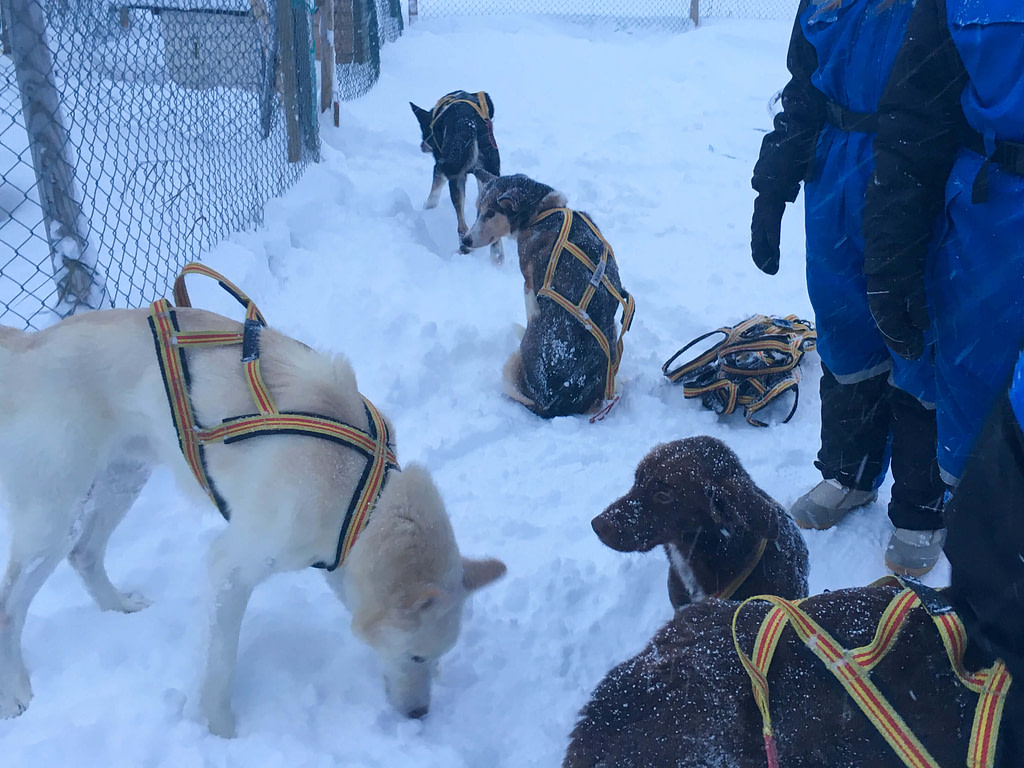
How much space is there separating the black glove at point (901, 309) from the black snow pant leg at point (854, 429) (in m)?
0.62

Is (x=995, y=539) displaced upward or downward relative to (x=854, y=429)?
upward

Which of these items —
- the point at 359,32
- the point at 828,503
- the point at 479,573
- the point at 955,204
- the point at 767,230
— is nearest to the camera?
the point at 955,204

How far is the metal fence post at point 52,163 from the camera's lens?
132 inches

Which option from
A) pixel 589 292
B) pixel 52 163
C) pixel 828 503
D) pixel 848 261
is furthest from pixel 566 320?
pixel 52 163

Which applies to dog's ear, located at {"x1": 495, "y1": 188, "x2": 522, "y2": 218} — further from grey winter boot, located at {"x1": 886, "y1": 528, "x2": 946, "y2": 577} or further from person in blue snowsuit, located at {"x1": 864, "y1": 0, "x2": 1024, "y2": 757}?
grey winter boot, located at {"x1": 886, "y1": 528, "x2": 946, "y2": 577}

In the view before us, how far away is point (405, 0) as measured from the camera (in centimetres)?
1772

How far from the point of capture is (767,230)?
2986 millimetres

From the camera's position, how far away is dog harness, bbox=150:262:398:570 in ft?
7.11

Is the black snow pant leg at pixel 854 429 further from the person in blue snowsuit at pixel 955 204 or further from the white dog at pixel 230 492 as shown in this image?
the white dog at pixel 230 492

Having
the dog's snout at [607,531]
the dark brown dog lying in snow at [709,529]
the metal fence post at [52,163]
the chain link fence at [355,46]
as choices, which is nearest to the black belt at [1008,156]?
the dark brown dog lying in snow at [709,529]

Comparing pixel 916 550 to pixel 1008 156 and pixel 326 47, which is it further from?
pixel 326 47

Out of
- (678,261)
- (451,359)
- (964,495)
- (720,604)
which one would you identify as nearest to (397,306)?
(451,359)

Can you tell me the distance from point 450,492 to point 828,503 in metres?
1.81

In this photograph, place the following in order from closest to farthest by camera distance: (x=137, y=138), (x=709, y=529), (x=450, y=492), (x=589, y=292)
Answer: (x=709, y=529), (x=450, y=492), (x=589, y=292), (x=137, y=138)
